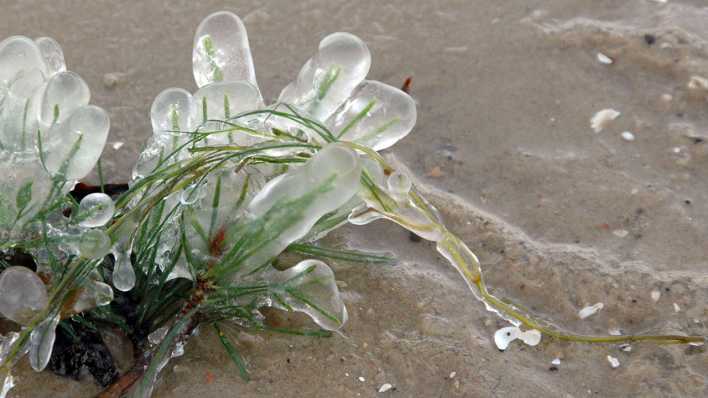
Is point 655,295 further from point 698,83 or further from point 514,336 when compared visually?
point 698,83

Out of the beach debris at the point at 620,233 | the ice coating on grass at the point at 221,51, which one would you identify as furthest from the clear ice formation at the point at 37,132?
the beach debris at the point at 620,233

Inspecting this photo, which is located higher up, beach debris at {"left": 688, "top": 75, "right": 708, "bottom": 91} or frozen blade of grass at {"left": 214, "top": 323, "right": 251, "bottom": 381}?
frozen blade of grass at {"left": 214, "top": 323, "right": 251, "bottom": 381}

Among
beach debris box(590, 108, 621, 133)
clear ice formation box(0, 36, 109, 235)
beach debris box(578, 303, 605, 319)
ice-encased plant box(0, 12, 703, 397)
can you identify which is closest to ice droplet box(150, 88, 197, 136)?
ice-encased plant box(0, 12, 703, 397)

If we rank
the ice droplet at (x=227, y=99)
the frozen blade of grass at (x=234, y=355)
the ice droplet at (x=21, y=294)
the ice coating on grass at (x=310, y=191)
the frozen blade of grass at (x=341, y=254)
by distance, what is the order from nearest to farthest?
the ice coating on grass at (x=310, y=191) → the ice droplet at (x=21, y=294) → the ice droplet at (x=227, y=99) → the frozen blade of grass at (x=234, y=355) → the frozen blade of grass at (x=341, y=254)

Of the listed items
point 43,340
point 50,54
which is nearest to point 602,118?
point 50,54

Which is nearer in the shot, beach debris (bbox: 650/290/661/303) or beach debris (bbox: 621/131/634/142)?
beach debris (bbox: 650/290/661/303)

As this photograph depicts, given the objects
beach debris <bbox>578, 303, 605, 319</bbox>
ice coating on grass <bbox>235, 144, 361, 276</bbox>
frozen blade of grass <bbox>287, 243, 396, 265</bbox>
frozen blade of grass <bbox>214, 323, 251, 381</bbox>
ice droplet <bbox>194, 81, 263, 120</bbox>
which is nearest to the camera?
ice coating on grass <bbox>235, 144, 361, 276</bbox>

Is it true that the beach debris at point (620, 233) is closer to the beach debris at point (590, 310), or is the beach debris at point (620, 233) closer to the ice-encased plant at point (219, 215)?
the beach debris at point (590, 310)

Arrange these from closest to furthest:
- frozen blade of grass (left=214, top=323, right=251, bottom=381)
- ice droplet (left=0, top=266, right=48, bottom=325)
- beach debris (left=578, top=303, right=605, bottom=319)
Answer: ice droplet (left=0, top=266, right=48, bottom=325) → frozen blade of grass (left=214, top=323, right=251, bottom=381) → beach debris (left=578, top=303, right=605, bottom=319)

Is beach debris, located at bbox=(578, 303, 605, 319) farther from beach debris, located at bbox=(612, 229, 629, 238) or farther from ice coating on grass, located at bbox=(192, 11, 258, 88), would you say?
ice coating on grass, located at bbox=(192, 11, 258, 88)
